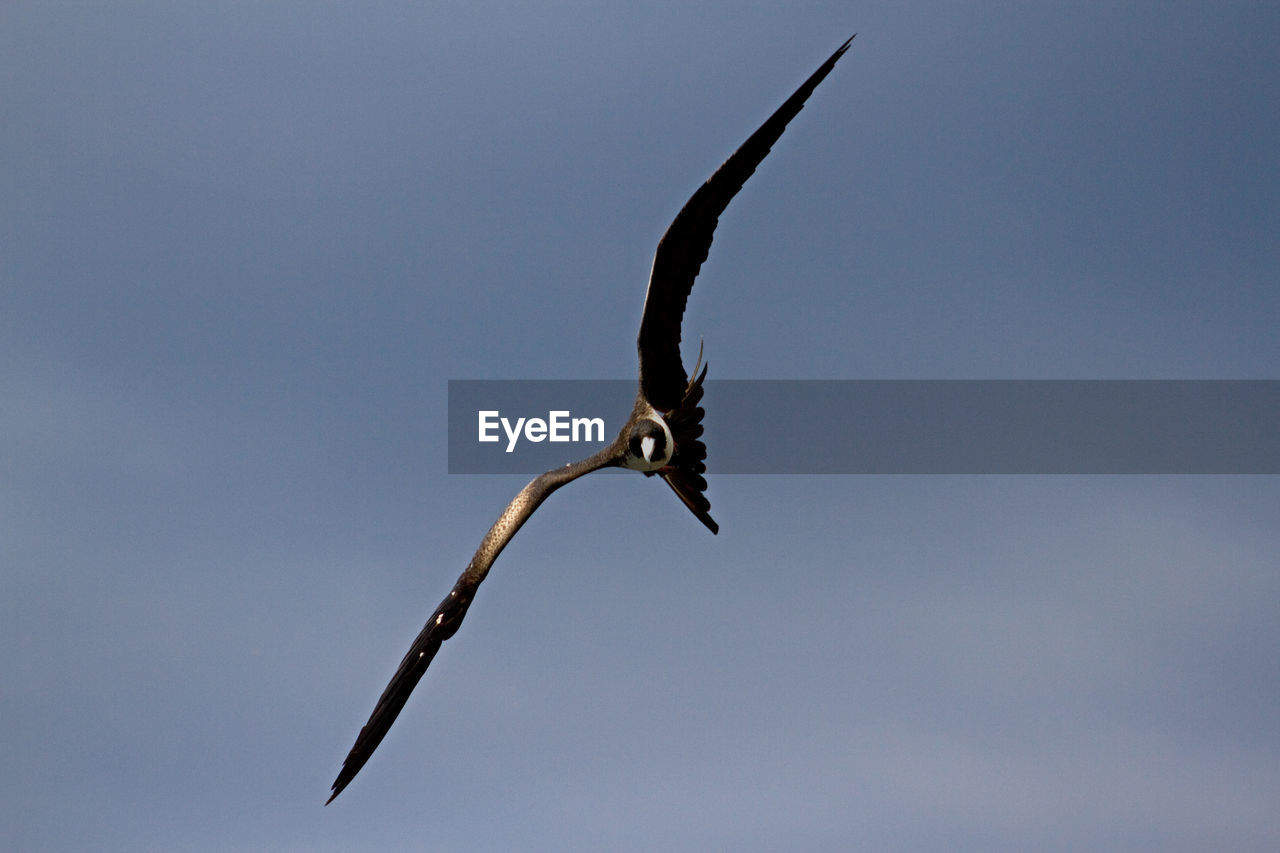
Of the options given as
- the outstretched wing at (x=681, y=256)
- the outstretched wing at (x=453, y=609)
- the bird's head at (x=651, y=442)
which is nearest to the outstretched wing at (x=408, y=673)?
→ the outstretched wing at (x=453, y=609)

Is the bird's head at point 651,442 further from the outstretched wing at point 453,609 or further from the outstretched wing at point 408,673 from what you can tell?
the outstretched wing at point 408,673

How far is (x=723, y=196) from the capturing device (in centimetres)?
1683

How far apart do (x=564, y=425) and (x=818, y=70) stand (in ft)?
19.6

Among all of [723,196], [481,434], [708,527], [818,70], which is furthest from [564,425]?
[818,70]

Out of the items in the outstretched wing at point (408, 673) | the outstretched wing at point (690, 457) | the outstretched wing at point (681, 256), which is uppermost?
the outstretched wing at point (681, 256)

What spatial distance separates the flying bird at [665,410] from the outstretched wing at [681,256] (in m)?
0.01

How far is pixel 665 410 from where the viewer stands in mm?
17609

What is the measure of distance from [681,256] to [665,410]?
6.56 feet

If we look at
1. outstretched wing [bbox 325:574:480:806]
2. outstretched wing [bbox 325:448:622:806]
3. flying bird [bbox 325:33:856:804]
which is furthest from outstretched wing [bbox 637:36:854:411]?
outstretched wing [bbox 325:574:480:806]

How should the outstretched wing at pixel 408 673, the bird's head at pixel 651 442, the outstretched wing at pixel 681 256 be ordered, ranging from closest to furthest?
the outstretched wing at pixel 681 256, the bird's head at pixel 651 442, the outstretched wing at pixel 408 673

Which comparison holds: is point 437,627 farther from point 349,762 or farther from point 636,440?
point 636,440

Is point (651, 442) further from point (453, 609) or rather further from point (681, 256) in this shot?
point (453, 609)

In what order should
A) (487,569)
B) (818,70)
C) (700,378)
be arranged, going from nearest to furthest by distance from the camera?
(818,70) → (700,378) → (487,569)

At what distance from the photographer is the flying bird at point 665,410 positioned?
1664 centimetres
